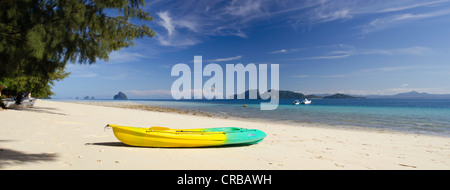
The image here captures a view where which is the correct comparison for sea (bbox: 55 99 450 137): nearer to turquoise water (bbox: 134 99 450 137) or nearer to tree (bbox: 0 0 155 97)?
turquoise water (bbox: 134 99 450 137)

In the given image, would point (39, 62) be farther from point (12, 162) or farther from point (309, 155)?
point (309, 155)

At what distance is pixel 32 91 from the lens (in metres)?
21.3

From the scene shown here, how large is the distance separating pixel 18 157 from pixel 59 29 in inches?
115

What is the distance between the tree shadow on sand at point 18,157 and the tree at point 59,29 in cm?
180

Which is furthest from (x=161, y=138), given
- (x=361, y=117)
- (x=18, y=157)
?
(x=361, y=117)

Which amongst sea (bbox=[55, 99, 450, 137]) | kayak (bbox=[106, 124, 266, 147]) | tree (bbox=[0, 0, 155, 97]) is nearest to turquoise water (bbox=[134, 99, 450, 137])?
sea (bbox=[55, 99, 450, 137])

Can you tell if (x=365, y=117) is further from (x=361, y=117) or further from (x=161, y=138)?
(x=161, y=138)

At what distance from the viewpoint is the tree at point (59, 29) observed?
3.98 metres

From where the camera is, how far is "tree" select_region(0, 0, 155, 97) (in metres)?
3.98

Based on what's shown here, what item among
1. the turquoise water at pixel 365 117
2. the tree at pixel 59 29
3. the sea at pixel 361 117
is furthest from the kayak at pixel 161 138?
the turquoise water at pixel 365 117

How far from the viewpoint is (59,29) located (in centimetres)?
418

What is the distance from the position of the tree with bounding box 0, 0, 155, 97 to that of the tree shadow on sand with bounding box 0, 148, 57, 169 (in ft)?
5.90
